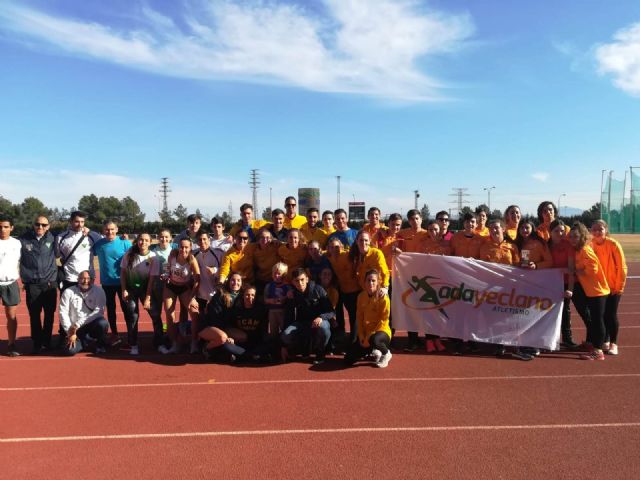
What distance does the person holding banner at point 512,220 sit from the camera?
654 centimetres

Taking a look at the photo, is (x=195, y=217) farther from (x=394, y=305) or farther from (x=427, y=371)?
(x=427, y=371)

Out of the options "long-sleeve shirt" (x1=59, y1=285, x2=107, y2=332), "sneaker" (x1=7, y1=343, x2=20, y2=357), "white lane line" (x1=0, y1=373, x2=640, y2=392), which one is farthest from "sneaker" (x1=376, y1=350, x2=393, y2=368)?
"sneaker" (x1=7, y1=343, x2=20, y2=357)

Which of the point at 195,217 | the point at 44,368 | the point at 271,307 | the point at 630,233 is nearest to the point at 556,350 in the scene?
the point at 271,307

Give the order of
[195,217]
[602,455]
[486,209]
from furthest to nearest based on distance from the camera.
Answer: [486,209], [195,217], [602,455]

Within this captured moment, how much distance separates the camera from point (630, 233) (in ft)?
132

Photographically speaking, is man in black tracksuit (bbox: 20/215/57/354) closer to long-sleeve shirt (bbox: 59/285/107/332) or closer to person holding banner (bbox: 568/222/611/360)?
long-sleeve shirt (bbox: 59/285/107/332)

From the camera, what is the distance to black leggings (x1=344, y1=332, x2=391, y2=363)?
5517 millimetres

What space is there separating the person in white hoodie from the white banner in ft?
13.9

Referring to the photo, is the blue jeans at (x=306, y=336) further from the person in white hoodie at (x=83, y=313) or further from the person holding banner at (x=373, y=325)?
the person in white hoodie at (x=83, y=313)

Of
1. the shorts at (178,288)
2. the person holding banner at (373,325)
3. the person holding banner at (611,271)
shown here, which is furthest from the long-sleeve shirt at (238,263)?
the person holding banner at (611,271)

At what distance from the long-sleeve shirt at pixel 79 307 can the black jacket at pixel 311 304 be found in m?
2.86

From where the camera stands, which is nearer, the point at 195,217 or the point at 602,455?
the point at 602,455

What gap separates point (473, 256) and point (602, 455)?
345 cm

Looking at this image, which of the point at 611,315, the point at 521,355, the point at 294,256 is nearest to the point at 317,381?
the point at 294,256
